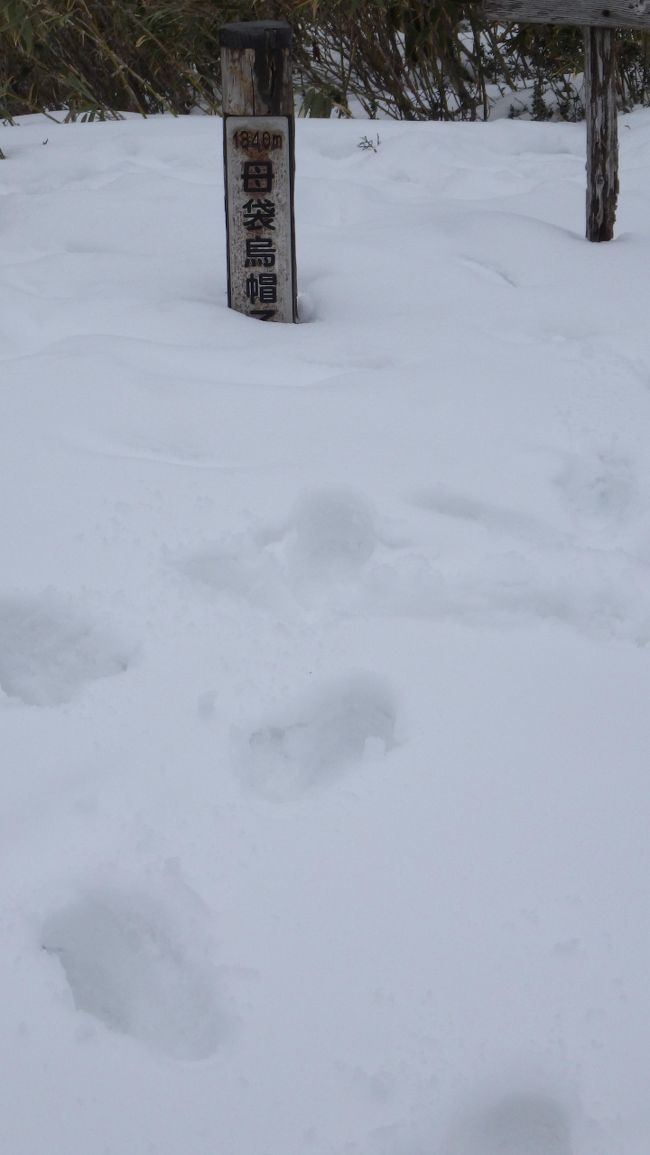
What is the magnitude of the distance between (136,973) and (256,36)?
6.41ft

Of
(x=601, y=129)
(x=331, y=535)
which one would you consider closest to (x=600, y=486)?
(x=331, y=535)

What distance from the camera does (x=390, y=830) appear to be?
4.36 ft

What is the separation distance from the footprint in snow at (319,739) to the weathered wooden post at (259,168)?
1320mm

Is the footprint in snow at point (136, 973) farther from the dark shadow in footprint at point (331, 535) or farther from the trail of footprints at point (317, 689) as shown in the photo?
the dark shadow in footprint at point (331, 535)

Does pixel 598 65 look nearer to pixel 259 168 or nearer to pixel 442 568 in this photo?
pixel 259 168

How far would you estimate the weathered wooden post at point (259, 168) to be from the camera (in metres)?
2.31

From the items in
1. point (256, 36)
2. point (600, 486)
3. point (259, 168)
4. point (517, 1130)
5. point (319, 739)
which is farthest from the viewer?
point (259, 168)

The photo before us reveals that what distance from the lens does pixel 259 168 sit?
7.87ft

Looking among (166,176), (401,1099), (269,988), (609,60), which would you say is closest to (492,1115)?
(401,1099)

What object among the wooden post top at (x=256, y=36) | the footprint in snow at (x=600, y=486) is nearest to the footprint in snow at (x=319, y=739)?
the footprint in snow at (x=600, y=486)

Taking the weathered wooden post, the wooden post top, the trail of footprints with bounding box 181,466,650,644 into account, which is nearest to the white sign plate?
the weathered wooden post

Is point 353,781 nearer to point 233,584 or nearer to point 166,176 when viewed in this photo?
point 233,584

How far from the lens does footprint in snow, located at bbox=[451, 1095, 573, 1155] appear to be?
3.51 feet

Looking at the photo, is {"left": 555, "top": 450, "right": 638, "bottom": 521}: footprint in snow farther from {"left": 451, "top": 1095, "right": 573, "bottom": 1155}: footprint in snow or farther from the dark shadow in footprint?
{"left": 451, "top": 1095, "right": 573, "bottom": 1155}: footprint in snow
